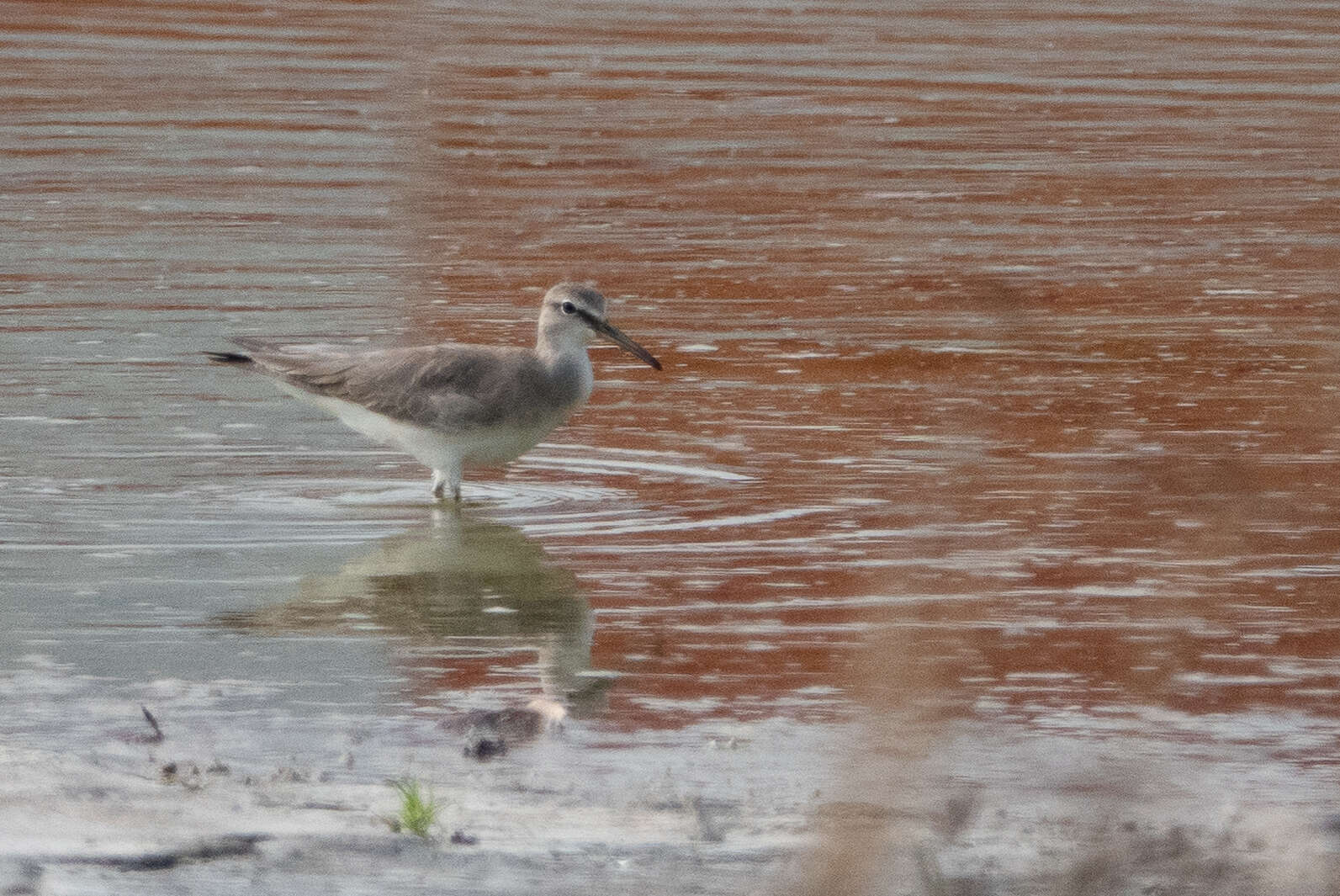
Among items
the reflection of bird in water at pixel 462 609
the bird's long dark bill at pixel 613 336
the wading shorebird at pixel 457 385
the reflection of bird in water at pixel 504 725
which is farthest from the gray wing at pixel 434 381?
the reflection of bird in water at pixel 504 725

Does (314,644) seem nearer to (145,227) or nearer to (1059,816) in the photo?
(1059,816)

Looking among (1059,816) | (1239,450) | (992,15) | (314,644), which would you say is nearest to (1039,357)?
(1239,450)

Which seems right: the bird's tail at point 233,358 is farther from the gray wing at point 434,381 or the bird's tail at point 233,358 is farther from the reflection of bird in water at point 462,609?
the reflection of bird in water at point 462,609

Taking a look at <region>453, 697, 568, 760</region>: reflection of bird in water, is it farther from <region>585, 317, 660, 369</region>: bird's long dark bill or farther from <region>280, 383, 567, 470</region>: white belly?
<region>585, 317, 660, 369</region>: bird's long dark bill

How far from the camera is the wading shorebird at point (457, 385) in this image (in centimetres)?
938

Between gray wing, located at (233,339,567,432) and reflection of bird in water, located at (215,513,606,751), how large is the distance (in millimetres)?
650

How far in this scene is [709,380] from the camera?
37.2ft

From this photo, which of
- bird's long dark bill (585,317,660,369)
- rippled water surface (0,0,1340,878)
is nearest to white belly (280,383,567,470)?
rippled water surface (0,0,1340,878)

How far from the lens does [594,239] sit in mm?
14930

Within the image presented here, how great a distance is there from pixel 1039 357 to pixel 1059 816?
650 cm

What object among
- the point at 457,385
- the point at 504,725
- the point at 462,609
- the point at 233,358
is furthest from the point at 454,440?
the point at 504,725

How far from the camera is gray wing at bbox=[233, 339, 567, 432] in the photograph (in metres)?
9.37

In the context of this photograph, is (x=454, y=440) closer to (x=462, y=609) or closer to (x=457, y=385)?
(x=457, y=385)

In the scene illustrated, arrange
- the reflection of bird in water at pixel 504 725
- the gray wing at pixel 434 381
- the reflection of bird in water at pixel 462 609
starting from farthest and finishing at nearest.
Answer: the gray wing at pixel 434 381, the reflection of bird in water at pixel 462 609, the reflection of bird in water at pixel 504 725
